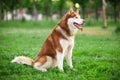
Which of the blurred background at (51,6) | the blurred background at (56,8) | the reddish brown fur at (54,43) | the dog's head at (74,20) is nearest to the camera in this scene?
the dog's head at (74,20)

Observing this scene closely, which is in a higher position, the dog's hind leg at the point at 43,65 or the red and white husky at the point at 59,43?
the red and white husky at the point at 59,43

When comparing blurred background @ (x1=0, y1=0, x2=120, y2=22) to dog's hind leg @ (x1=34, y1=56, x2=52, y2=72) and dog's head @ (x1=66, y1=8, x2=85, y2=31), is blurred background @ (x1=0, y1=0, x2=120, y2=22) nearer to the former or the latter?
dog's hind leg @ (x1=34, y1=56, x2=52, y2=72)

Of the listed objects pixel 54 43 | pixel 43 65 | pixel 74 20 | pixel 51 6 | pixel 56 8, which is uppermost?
pixel 74 20

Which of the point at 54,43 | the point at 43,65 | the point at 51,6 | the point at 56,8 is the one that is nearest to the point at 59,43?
the point at 54,43

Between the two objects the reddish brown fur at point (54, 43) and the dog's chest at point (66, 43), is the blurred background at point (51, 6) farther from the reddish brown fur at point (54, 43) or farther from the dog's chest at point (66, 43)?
the dog's chest at point (66, 43)

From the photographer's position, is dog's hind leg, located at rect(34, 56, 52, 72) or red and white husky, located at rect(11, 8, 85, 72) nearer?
red and white husky, located at rect(11, 8, 85, 72)

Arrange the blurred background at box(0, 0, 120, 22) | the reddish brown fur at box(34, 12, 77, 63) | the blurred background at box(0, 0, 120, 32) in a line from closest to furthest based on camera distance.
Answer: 1. the reddish brown fur at box(34, 12, 77, 63)
2. the blurred background at box(0, 0, 120, 32)
3. the blurred background at box(0, 0, 120, 22)

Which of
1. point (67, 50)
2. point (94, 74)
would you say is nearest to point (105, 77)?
point (94, 74)

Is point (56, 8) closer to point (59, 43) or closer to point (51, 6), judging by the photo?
point (51, 6)

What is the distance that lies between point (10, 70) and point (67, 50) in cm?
188

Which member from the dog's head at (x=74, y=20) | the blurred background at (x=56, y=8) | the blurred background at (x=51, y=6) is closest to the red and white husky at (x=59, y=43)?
the dog's head at (x=74, y=20)

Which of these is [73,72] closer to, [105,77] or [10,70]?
[105,77]

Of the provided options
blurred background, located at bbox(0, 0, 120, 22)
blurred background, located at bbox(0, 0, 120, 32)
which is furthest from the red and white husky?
blurred background, located at bbox(0, 0, 120, 22)

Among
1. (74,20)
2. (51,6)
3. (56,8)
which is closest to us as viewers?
(74,20)
